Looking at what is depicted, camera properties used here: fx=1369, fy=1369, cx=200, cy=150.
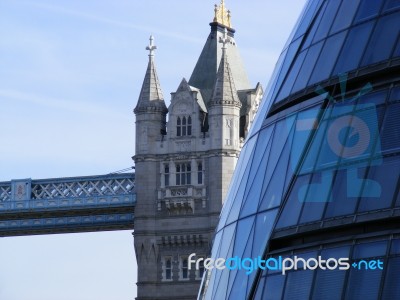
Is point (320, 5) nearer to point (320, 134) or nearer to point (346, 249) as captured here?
point (320, 134)

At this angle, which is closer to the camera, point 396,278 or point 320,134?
point 396,278

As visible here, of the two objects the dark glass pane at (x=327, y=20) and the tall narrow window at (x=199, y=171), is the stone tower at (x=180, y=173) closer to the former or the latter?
the tall narrow window at (x=199, y=171)

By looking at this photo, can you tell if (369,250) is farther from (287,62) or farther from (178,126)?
(178,126)

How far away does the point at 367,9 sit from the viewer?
746 inches

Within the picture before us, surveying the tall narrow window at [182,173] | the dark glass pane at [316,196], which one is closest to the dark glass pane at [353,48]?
the dark glass pane at [316,196]

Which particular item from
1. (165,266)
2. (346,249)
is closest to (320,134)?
(346,249)

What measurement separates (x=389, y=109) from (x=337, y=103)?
3.87 feet

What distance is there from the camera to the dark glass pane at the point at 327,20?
64.6 ft

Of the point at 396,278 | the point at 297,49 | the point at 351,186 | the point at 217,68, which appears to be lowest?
the point at 396,278

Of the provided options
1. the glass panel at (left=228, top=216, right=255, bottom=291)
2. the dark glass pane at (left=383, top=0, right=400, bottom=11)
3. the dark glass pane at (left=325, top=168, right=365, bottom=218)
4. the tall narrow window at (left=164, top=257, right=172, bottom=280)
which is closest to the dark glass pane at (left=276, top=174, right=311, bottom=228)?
the dark glass pane at (left=325, top=168, right=365, bottom=218)

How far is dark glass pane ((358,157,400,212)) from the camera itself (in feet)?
55.7

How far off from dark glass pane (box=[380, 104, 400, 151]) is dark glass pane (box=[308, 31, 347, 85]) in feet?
5.46

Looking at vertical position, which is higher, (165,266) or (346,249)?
(165,266)

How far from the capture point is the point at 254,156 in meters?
20.6
